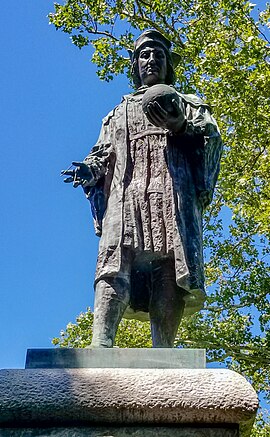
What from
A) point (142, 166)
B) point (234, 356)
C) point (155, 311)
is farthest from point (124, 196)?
point (234, 356)

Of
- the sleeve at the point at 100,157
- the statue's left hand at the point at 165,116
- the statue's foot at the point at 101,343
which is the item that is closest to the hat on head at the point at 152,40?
the sleeve at the point at 100,157

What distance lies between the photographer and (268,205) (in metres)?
12.4

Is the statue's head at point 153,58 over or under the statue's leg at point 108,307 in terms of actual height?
over

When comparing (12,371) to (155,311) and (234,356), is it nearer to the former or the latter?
(155,311)

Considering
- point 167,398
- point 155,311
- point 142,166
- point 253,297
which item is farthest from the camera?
point 253,297

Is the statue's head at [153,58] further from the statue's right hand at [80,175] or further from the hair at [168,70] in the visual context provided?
the statue's right hand at [80,175]

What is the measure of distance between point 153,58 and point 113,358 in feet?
8.10

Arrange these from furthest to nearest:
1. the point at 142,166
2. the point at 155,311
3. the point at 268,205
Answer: the point at 268,205 → the point at 142,166 → the point at 155,311

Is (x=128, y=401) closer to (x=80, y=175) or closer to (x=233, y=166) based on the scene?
(x=80, y=175)

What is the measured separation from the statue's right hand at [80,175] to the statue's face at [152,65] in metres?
0.90

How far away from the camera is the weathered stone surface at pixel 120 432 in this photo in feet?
11.5

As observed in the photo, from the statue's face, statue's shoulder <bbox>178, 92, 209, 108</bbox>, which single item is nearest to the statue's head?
the statue's face

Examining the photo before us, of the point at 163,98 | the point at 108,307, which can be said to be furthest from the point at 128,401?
the point at 163,98

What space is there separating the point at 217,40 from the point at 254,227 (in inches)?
151
